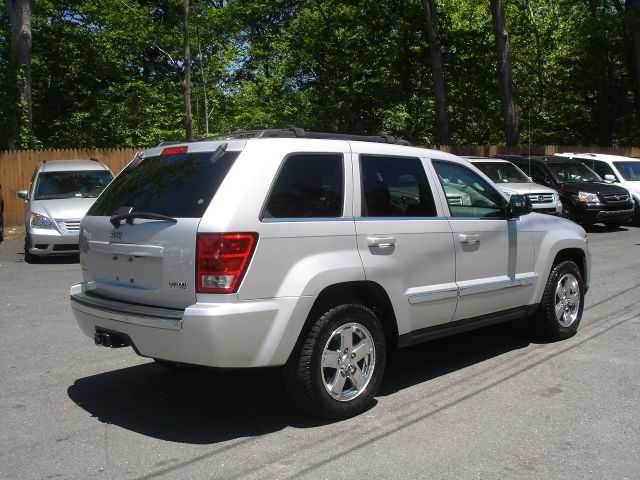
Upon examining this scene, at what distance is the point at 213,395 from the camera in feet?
16.9

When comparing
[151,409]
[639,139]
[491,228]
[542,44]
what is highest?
[542,44]

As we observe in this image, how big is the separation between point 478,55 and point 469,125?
4.37 meters

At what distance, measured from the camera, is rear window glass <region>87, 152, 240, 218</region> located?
13.9ft

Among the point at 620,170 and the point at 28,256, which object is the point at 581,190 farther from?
the point at 28,256

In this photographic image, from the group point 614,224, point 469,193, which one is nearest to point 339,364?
point 469,193

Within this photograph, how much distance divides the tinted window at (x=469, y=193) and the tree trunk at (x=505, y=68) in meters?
18.1

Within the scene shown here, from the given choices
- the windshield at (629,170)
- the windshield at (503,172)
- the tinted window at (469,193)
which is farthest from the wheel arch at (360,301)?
the windshield at (629,170)

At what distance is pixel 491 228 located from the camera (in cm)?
566

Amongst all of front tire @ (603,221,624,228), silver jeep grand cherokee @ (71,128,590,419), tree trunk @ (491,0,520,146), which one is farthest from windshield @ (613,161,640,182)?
silver jeep grand cherokee @ (71,128,590,419)

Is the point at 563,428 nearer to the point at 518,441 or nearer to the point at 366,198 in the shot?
the point at 518,441

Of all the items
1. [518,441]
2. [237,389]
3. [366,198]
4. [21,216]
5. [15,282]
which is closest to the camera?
[518,441]

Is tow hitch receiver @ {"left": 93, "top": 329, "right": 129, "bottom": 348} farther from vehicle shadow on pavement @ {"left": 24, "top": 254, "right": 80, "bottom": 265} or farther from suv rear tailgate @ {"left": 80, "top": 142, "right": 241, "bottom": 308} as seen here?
vehicle shadow on pavement @ {"left": 24, "top": 254, "right": 80, "bottom": 265}

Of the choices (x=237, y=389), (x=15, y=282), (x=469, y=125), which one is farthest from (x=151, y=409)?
(x=469, y=125)

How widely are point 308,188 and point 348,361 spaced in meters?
1.17
